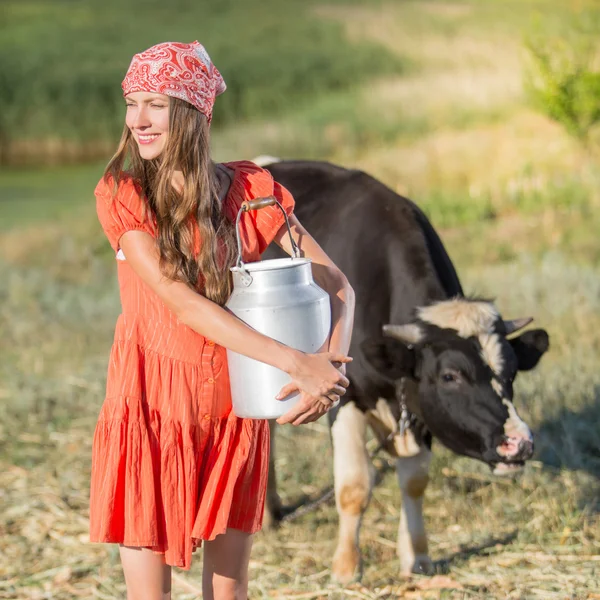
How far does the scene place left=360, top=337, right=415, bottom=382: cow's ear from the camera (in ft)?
15.1

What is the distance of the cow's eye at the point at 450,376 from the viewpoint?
177 inches

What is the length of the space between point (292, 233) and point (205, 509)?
31.5 inches

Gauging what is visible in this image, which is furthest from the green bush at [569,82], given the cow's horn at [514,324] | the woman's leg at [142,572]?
the woman's leg at [142,572]

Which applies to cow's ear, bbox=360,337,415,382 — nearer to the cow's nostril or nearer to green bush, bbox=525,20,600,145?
the cow's nostril

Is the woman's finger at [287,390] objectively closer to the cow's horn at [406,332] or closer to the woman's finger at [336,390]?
the woman's finger at [336,390]

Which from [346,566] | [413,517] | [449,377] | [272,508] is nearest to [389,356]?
[449,377]

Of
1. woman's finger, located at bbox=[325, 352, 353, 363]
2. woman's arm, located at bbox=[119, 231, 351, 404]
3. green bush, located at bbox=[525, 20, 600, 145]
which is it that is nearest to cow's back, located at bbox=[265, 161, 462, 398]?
woman's finger, located at bbox=[325, 352, 353, 363]

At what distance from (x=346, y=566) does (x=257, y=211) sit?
87.6 inches

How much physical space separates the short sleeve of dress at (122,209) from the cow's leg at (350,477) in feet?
7.45

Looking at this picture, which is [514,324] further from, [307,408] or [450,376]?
[307,408]

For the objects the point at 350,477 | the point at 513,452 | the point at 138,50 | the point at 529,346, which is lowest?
the point at 350,477

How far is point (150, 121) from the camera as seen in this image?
2.93 meters

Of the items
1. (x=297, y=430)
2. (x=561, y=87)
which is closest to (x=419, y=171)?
(x=561, y=87)

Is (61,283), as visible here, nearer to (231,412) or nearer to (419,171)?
(419,171)
